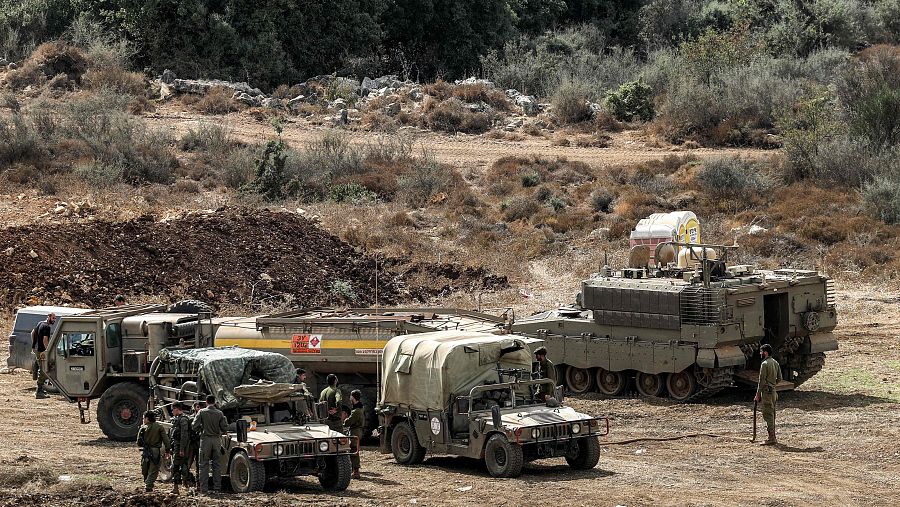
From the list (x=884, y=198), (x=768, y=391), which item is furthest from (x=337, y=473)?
(x=884, y=198)

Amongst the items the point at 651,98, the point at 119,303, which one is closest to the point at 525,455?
the point at 119,303

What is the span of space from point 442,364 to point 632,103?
34.2 metres

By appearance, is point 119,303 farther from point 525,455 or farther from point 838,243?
point 838,243

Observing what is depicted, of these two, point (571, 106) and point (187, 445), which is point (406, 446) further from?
point (571, 106)

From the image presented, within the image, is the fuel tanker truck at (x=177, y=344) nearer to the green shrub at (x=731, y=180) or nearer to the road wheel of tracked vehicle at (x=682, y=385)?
the road wheel of tracked vehicle at (x=682, y=385)

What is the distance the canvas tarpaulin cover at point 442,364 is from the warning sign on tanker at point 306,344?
2368 mm

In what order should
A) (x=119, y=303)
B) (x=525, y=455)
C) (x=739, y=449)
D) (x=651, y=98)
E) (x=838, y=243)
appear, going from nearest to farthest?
(x=525, y=455) < (x=739, y=449) < (x=119, y=303) < (x=838, y=243) < (x=651, y=98)

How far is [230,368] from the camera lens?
17984 millimetres

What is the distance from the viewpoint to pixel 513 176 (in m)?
43.3

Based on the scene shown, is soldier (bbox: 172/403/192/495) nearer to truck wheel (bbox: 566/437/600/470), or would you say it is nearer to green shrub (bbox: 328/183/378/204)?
truck wheel (bbox: 566/437/600/470)

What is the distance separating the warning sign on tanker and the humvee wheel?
4749mm

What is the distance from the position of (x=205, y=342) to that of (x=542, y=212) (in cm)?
1977

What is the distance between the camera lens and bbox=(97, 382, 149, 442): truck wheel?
2100 cm

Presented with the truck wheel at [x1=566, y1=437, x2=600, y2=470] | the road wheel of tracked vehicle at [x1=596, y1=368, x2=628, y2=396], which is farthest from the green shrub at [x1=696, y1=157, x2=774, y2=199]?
the truck wheel at [x1=566, y1=437, x2=600, y2=470]
